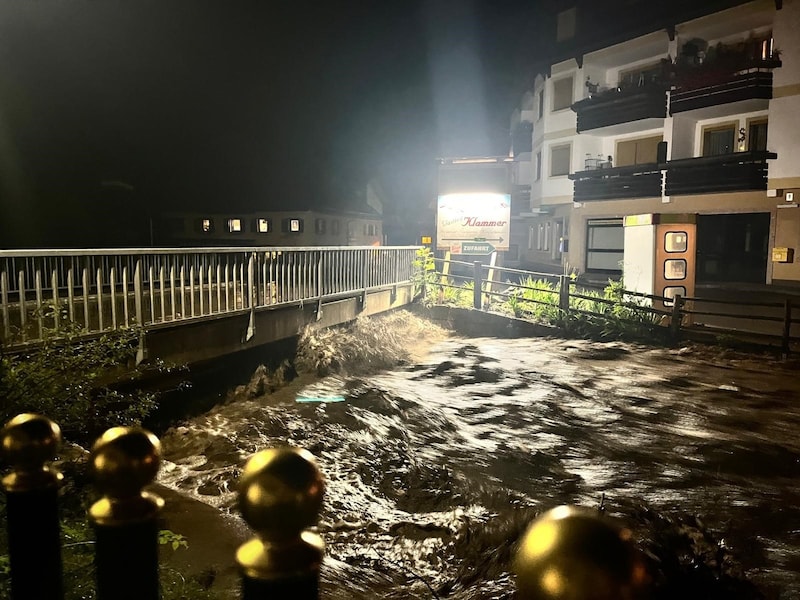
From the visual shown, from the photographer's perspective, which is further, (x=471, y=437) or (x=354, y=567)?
(x=471, y=437)

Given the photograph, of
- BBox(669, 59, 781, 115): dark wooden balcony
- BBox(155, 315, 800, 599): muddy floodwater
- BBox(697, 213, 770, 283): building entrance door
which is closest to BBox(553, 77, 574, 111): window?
BBox(669, 59, 781, 115): dark wooden balcony

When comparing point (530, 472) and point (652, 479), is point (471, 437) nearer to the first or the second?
point (530, 472)

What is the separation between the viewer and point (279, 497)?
1.19 metres

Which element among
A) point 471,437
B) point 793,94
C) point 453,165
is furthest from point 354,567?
point 793,94

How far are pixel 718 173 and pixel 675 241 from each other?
8.61m

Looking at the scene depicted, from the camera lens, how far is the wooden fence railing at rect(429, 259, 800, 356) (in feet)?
39.9

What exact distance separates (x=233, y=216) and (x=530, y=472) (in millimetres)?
34165

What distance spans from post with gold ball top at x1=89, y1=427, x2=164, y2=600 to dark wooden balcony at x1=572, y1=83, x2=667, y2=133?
81.7 ft

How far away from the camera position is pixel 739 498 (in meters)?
5.99

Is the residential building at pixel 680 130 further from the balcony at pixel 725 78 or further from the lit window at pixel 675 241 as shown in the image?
the lit window at pixel 675 241

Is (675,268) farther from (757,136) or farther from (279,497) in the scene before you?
(279,497)

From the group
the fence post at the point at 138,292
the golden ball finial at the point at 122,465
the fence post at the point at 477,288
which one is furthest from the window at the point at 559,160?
the golden ball finial at the point at 122,465

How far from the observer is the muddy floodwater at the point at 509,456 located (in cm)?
469

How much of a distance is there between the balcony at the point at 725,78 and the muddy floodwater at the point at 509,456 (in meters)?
12.2
